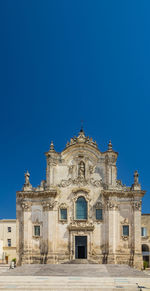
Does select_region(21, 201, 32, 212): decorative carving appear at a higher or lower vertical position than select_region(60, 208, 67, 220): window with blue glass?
higher

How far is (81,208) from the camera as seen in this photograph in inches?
1640

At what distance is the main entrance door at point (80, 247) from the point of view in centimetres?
4075

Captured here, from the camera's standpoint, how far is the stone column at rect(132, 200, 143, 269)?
39781mm

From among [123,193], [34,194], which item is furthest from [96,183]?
[34,194]

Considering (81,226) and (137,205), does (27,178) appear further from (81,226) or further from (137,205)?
(137,205)

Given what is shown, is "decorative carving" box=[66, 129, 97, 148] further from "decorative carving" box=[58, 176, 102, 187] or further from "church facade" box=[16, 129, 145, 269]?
"decorative carving" box=[58, 176, 102, 187]

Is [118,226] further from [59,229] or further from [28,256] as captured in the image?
[28,256]

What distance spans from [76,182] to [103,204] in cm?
396

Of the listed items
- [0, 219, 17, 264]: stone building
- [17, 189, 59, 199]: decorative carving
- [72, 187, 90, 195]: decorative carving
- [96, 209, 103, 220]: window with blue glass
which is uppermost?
[72, 187, 90, 195]: decorative carving

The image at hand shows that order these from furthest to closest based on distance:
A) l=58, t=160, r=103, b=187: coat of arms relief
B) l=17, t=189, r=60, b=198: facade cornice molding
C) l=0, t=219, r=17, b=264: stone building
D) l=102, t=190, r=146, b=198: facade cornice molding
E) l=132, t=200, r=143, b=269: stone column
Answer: l=0, t=219, r=17, b=264: stone building < l=58, t=160, r=103, b=187: coat of arms relief < l=17, t=189, r=60, b=198: facade cornice molding < l=102, t=190, r=146, b=198: facade cornice molding < l=132, t=200, r=143, b=269: stone column

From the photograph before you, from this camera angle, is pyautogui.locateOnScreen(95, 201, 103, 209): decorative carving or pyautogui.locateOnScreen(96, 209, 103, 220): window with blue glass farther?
pyautogui.locateOnScreen(95, 201, 103, 209): decorative carving

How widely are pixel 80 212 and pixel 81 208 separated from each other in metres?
0.46

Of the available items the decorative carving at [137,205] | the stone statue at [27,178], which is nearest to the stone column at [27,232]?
the stone statue at [27,178]

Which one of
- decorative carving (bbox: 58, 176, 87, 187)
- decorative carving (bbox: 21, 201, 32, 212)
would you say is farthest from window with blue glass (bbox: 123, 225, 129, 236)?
decorative carving (bbox: 21, 201, 32, 212)
